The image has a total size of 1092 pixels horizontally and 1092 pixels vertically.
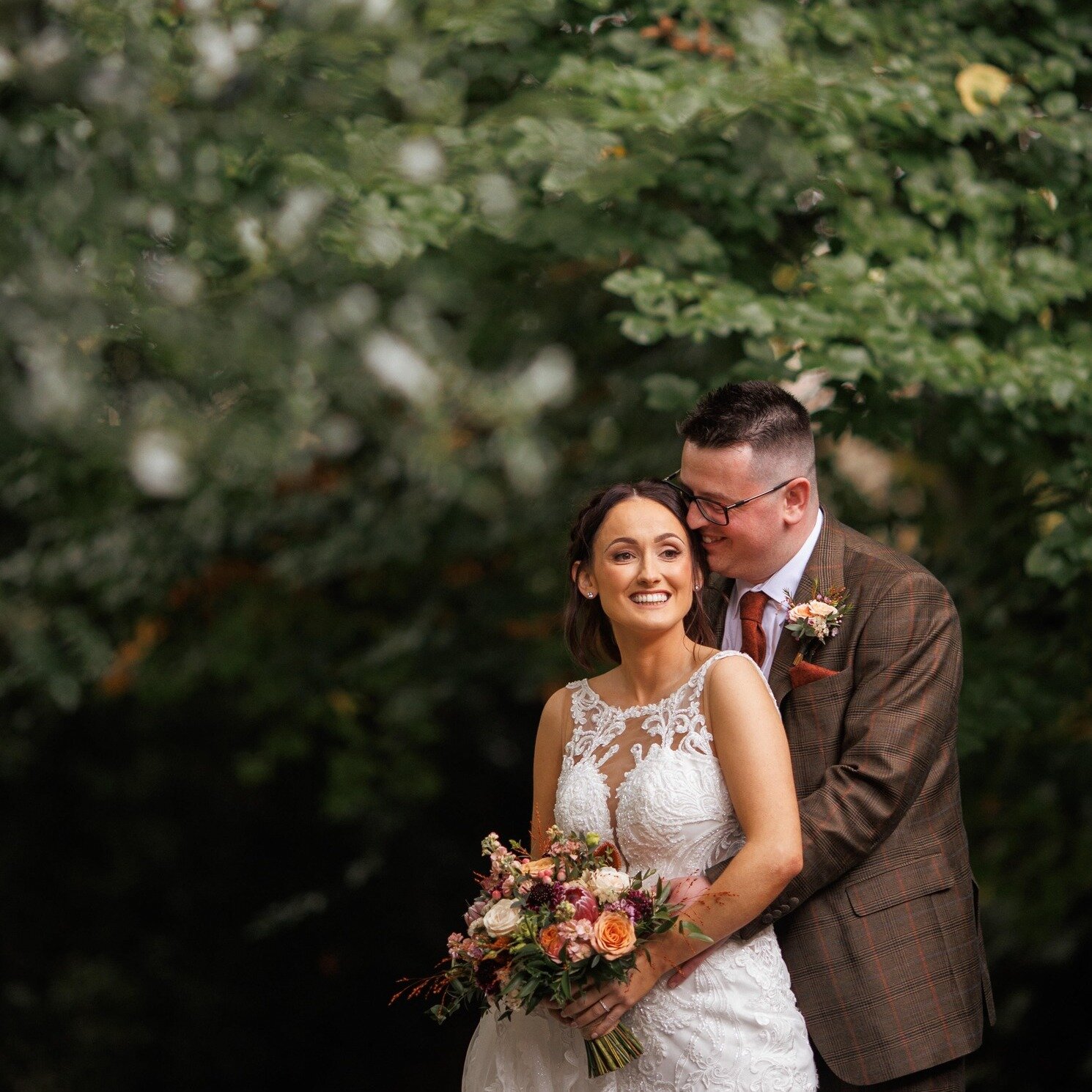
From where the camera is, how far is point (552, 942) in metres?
2.60

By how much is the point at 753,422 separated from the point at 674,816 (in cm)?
90

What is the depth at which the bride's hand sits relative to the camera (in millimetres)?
2719

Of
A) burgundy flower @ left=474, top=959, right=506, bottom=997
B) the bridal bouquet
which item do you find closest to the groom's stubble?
the bridal bouquet

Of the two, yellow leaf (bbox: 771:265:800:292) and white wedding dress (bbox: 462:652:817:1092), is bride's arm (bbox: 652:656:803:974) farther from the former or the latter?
yellow leaf (bbox: 771:265:800:292)

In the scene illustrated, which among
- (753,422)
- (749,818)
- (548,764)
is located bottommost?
(548,764)

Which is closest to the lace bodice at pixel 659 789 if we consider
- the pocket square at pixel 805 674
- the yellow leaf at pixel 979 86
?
the pocket square at pixel 805 674

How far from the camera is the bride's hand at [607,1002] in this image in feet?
8.92

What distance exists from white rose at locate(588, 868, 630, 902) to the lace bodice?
6.5 inches

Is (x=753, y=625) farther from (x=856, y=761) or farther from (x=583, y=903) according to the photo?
(x=583, y=903)

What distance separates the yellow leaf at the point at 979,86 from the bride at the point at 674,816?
2.10 metres

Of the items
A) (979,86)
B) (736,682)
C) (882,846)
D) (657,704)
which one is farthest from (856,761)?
(979,86)

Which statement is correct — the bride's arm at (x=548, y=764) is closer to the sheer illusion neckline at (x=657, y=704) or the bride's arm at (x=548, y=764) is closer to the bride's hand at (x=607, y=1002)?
the sheer illusion neckline at (x=657, y=704)

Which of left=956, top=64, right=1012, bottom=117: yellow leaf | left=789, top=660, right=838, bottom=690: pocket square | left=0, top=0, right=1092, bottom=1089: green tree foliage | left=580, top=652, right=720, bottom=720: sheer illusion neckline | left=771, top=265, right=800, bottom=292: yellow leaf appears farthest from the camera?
left=771, top=265, right=800, bottom=292: yellow leaf

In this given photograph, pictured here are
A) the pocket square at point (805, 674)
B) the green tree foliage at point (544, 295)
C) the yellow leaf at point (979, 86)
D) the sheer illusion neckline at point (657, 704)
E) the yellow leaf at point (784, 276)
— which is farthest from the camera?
the yellow leaf at point (784, 276)
